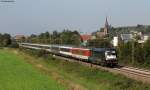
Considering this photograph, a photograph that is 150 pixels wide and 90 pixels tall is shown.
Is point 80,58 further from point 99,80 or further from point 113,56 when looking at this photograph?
point 99,80

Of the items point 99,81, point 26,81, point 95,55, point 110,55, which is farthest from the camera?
point 95,55

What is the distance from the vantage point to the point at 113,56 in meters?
53.3

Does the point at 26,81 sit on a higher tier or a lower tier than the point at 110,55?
lower

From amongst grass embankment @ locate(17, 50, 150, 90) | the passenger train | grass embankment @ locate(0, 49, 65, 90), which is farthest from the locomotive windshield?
grass embankment @ locate(0, 49, 65, 90)

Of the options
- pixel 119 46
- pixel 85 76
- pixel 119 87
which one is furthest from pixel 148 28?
pixel 119 87

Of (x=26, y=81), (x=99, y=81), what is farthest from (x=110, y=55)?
(x=26, y=81)

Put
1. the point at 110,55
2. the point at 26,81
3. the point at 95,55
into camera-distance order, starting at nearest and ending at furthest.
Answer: the point at 26,81 < the point at 110,55 < the point at 95,55

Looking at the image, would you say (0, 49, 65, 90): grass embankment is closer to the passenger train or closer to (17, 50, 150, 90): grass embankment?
(17, 50, 150, 90): grass embankment

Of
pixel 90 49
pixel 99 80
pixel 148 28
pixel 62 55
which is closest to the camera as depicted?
pixel 99 80

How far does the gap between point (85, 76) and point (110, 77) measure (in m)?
2.64

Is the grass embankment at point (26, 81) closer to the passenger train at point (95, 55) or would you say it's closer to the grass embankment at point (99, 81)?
the grass embankment at point (99, 81)

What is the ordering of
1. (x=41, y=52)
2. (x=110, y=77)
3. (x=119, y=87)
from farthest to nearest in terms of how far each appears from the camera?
1. (x=41, y=52)
2. (x=110, y=77)
3. (x=119, y=87)

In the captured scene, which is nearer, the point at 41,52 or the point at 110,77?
the point at 110,77

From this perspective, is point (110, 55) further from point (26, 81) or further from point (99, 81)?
point (26, 81)
